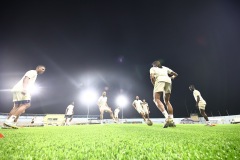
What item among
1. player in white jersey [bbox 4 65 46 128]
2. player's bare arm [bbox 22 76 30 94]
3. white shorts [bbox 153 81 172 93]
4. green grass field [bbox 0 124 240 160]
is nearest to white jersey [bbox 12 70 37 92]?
player in white jersey [bbox 4 65 46 128]

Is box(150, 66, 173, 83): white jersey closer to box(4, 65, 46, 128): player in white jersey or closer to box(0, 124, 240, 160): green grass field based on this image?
box(0, 124, 240, 160): green grass field

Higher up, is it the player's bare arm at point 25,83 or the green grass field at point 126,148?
the player's bare arm at point 25,83

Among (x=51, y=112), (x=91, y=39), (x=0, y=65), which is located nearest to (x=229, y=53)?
(x=91, y=39)

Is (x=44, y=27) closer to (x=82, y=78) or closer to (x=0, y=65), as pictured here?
(x=0, y=65)

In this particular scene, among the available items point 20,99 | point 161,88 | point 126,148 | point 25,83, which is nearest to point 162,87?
point 161,88

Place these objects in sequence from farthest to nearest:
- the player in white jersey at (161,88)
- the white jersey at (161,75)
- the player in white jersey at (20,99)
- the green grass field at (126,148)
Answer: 1. the white jersey at (161,75)
2. the player in white jersey at (161,88)
3. the player in white jersey at (20,99)
4. the green grass field at (126,148)

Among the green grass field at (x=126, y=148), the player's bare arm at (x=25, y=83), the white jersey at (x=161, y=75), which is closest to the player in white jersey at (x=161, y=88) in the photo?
the white jersey at (x=161, y=75)

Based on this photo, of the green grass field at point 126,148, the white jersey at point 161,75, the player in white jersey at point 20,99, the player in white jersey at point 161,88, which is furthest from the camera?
the white jersey at point 161,75

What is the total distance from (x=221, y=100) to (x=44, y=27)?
33.7m

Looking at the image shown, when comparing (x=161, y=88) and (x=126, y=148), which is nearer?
(x=126, y=148)

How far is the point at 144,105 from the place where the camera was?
13.0 m

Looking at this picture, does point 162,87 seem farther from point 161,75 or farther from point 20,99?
point 20,99

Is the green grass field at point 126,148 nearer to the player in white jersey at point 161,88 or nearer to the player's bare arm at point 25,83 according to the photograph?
the player in white jersey at point 161,88

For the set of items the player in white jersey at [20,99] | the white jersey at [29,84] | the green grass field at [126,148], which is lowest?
the green grass field at [126,148]
